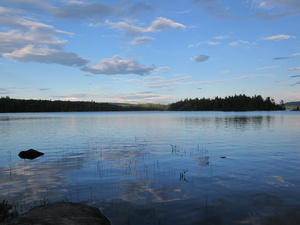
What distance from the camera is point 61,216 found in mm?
8750

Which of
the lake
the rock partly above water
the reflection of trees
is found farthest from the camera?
the reflection of trees

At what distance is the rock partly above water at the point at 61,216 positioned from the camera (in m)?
8.14

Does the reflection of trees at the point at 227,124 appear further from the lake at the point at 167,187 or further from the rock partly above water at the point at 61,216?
the rock partly above water at the point at 61,216

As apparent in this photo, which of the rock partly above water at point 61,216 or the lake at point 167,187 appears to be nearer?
the rock partly above water at point 61,216

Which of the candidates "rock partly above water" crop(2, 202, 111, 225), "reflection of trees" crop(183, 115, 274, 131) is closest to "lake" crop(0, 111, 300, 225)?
"rock partly above water" crop(2, 202, 111, 225)

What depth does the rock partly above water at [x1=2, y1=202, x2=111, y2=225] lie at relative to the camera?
8.14 m

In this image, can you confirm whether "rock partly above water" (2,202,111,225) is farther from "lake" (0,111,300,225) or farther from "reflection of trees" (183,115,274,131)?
"reflection of trees" (183,115,274,131)

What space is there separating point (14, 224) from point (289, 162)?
22711mm

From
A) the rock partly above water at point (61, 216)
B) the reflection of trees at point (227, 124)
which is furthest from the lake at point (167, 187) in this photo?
the reflection of trees at point (227, 124)

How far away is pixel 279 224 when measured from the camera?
9.72 meters

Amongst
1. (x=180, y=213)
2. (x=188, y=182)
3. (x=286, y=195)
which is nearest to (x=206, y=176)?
(x=188, y=182)

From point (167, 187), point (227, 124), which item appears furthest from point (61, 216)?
point (227, 124)

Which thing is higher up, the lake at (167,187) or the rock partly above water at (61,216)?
the rock partly above water at (61,216)

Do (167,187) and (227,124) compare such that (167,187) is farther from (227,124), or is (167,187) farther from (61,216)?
(227,124)
